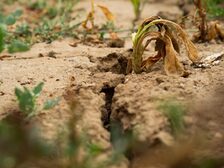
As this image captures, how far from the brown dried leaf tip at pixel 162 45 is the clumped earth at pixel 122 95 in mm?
50

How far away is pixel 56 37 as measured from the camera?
11.5 feet

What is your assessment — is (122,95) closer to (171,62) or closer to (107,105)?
(107,105)

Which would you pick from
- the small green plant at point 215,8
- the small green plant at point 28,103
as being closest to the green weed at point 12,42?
the small green plant at point 28,103

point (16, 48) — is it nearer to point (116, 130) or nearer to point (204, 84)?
point (116, 130)

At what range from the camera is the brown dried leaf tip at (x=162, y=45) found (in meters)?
2.44

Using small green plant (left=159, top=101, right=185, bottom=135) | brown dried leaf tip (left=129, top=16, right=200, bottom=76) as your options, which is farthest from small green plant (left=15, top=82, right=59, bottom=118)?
brown dried leaf tip (left=129, top=16, right=200, bottom=76)

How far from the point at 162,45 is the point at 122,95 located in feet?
1.36

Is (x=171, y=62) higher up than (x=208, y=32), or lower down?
lower down

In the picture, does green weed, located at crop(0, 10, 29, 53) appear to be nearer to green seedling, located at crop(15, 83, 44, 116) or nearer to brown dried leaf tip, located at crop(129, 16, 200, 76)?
green seedling, located at crop(15, 83, 44, 116)

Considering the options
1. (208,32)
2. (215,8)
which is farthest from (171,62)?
(215,8)

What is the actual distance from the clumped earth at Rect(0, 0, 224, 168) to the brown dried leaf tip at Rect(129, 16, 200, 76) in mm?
50

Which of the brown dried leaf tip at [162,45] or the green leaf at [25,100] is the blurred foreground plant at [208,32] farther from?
the green leaf at [25,100]

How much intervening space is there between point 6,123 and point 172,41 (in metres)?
1.09

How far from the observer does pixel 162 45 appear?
252cm
